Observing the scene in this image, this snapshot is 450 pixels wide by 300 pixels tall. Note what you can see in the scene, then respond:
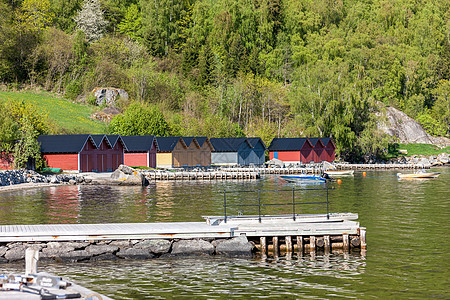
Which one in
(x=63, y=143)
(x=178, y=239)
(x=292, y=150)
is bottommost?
(x=178, y=239)

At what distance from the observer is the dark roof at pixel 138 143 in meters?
81.8

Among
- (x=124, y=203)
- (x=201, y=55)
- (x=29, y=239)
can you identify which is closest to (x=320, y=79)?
(x=201, y=55)

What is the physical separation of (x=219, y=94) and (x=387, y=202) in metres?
83.5

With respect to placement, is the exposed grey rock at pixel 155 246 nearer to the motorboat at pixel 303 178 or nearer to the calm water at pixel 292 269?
the calm water at pixel 292 269

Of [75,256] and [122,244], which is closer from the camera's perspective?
[75,256]

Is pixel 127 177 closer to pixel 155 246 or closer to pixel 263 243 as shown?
pixel 155 246

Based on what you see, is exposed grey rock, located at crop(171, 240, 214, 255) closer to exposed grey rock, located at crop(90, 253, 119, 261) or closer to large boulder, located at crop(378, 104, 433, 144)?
exposed grey rock, located at crop(90, 253, 119, 261)

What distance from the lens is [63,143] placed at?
73.2 m

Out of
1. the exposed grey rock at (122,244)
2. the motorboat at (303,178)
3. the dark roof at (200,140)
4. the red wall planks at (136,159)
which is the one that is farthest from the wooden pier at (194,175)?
the exposed grey rock at (122,244)

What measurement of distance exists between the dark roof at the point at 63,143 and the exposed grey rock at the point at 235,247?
52058mm

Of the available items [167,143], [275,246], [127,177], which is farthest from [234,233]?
[167,143]

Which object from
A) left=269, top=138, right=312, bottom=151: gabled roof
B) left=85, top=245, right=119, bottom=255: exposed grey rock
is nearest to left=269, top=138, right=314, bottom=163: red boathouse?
left=269, top=138, right=312, bottom=151: gabled roof

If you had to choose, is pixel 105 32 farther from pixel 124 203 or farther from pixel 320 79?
pixel 124 203

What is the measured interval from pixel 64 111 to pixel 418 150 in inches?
2976
